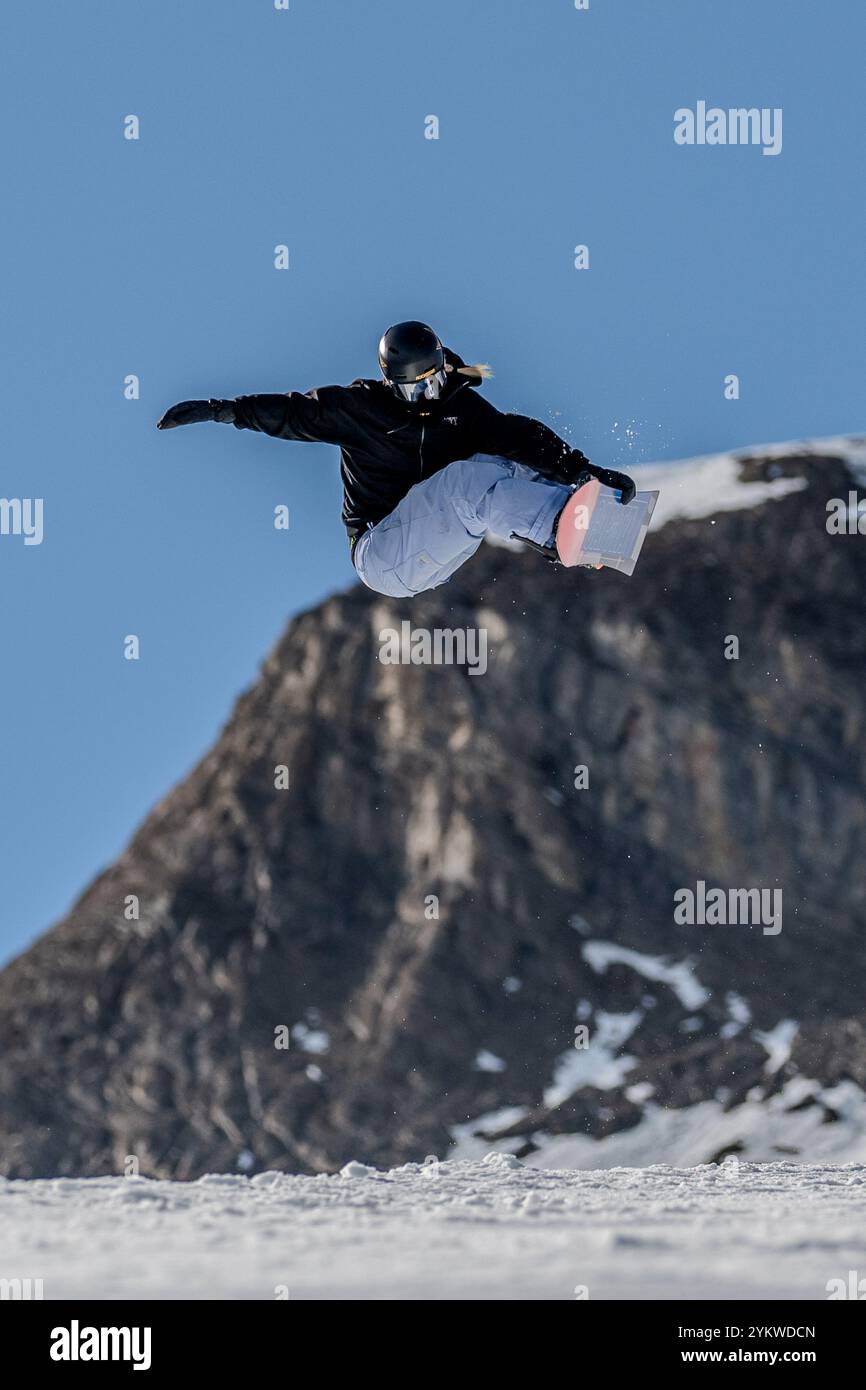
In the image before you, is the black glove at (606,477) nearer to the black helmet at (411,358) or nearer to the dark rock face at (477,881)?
the black helmet at (411,358)

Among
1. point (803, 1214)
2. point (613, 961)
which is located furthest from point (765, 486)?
point (803, 1214)

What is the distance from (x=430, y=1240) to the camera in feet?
32.4

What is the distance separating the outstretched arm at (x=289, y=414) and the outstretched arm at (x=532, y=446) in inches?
46.1

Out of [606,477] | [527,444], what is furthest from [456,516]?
[606,477]

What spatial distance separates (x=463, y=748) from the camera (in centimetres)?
10319

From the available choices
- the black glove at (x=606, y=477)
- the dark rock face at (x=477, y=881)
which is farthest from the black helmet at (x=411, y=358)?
the dark rock face at (x=477, y=881)

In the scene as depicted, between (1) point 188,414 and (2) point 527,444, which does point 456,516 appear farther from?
(1) point 188,414

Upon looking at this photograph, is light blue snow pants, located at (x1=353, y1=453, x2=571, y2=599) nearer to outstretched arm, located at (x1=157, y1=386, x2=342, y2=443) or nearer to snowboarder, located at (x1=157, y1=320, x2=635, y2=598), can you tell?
snowboarder, located at (x1=157, y1=320, x2=635, y2=598)

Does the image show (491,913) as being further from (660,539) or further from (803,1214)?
(803,1214)

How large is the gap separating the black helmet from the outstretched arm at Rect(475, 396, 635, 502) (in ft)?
2.03

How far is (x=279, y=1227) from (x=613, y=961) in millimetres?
87346

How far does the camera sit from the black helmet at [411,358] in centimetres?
1381

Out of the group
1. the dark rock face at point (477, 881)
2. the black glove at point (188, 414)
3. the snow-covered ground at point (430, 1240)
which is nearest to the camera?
the snow-covered ground at point (430, 1240)
